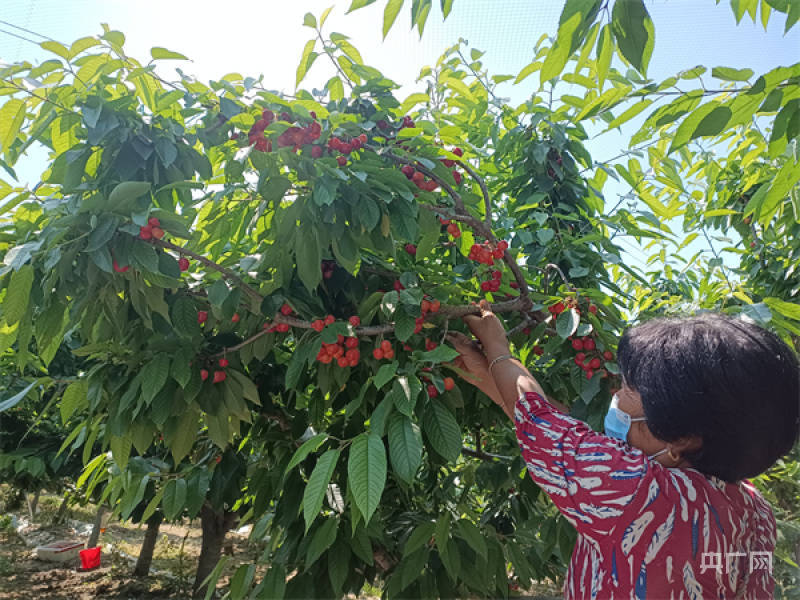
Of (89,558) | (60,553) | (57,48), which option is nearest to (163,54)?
(57,48)

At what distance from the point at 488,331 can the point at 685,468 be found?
1.80 ft

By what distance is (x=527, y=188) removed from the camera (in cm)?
230

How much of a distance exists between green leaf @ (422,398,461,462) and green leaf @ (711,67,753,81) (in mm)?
759

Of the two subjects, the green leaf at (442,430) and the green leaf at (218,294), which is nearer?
the green leaf at (442,430)

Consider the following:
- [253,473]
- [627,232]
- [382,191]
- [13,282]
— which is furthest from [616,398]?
[253,473]

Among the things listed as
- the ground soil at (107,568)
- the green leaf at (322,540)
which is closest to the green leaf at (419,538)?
the green leaf at (322,540)

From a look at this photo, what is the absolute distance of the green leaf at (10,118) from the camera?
47.3 inches

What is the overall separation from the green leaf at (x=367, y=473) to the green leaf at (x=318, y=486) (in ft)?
0.13

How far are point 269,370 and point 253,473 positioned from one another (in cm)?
37

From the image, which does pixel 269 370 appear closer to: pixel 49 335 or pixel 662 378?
pixel 49 335

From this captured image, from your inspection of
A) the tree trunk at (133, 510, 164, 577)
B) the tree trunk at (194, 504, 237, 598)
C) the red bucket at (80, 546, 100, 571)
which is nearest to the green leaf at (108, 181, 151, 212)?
the tree trunk at (194, 504, 237, 598)

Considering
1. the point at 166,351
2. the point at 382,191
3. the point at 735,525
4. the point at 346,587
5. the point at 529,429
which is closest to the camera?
the point at 735,525

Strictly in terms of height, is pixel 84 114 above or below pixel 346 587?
above

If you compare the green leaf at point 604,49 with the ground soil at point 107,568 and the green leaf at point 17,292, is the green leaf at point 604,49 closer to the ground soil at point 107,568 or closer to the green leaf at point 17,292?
the green leaf at point 17,292
